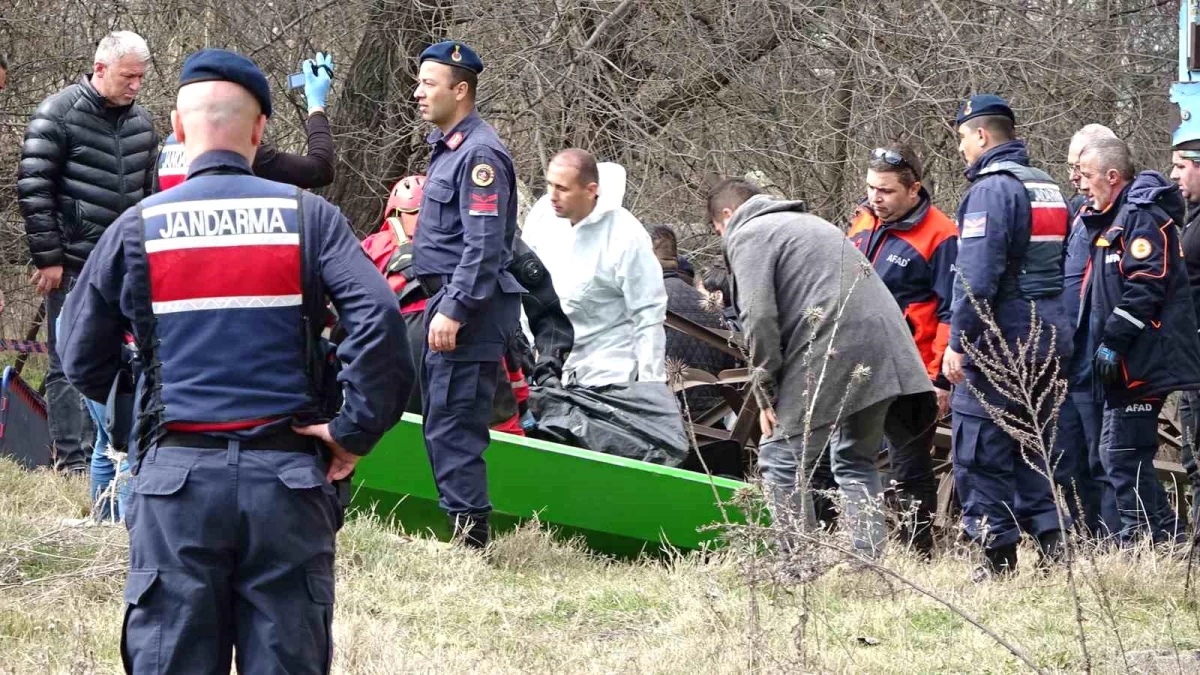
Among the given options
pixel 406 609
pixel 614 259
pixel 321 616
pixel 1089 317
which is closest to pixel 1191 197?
pixel 1089 317

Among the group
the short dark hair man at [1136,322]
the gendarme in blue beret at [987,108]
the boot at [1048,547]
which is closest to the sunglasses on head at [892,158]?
the gendarme in blue beret at [987,108]

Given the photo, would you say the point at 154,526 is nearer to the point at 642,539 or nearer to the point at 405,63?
the point at 642,539

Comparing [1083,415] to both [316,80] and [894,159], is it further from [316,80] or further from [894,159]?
[316,80]

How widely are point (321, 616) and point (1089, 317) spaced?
457 centimetres

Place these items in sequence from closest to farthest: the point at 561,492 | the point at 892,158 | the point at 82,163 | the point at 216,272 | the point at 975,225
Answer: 1. the point at 216,272
2. the point at 975,225
3. the point at 561,492
4. the point at 892,158
5. the point at 82,163

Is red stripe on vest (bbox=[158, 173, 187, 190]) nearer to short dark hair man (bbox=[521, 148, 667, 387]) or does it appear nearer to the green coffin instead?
the green coffin

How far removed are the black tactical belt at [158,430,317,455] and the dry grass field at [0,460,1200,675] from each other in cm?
83

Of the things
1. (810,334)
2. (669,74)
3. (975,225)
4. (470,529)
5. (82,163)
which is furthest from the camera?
(669,74)

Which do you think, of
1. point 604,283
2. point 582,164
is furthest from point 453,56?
point 604,283

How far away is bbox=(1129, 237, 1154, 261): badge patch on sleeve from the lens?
20.8 feet

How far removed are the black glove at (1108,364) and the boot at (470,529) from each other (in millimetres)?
2663

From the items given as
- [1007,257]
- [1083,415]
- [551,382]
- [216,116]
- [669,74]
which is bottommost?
[1083,415]

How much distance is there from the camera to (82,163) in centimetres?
659

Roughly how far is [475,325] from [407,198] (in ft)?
3.72
